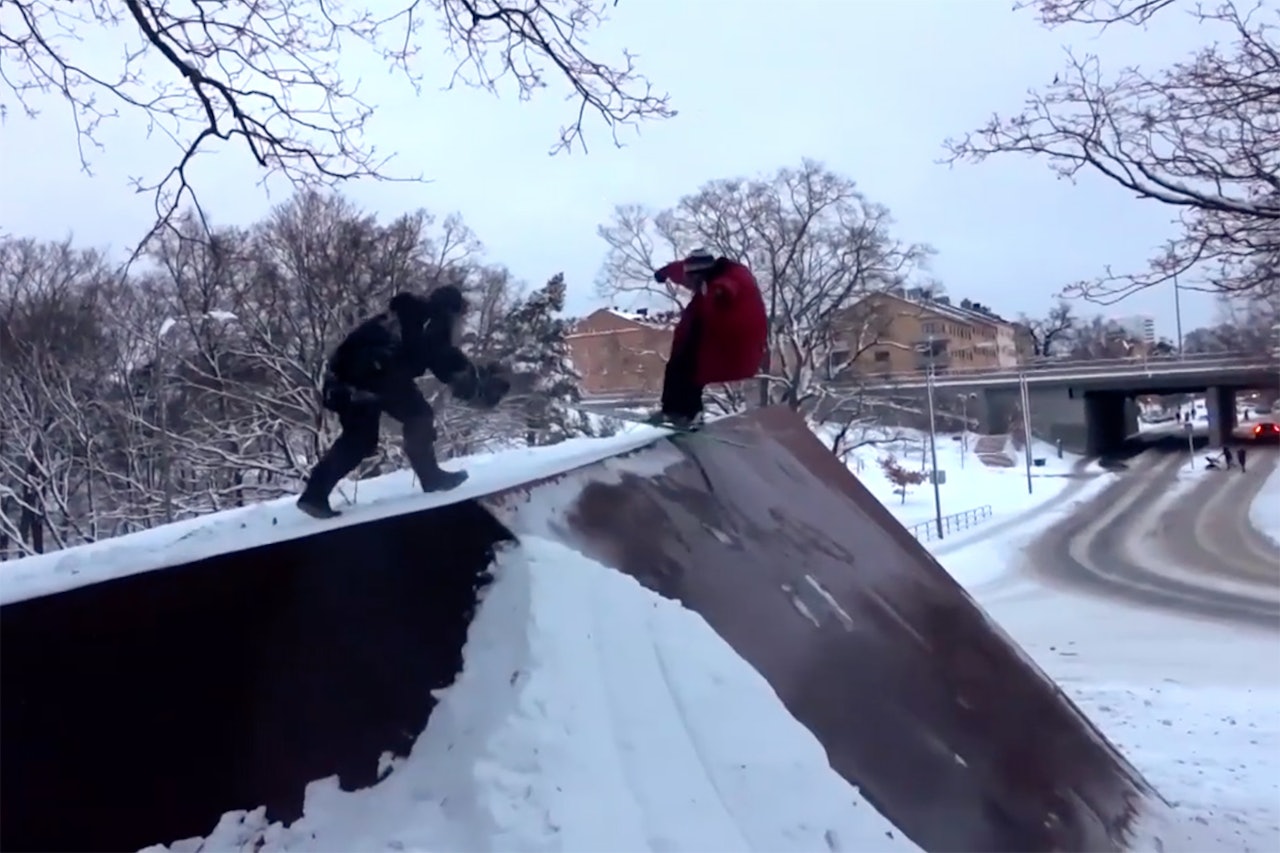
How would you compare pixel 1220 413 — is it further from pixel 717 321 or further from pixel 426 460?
pixel 426 460

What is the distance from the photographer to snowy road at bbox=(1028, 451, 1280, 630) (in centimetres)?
2325

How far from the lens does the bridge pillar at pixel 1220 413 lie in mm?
61625

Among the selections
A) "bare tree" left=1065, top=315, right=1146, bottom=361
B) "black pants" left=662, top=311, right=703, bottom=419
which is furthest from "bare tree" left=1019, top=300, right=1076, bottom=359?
"black pants" left=662, top=311, right=703, bottom=419

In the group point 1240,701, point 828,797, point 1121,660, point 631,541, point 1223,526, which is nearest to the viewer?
point 828,797

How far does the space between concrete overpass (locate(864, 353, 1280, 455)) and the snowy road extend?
306 inches

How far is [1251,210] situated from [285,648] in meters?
7.38

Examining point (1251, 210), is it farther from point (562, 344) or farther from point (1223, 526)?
point (1223, 526)

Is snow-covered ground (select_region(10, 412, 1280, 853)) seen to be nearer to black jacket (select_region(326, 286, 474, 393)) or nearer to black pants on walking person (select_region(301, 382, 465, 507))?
black pants on walking person (select_region(301, 382, 465, 507))

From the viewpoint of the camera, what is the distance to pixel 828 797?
3.80 meters

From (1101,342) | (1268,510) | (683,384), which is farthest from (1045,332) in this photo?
(683,384)

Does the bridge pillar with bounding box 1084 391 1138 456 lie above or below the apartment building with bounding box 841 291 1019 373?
below

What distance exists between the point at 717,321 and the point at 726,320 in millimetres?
46

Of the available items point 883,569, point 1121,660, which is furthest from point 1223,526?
point 883,569

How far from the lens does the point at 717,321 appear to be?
637 centimetres
